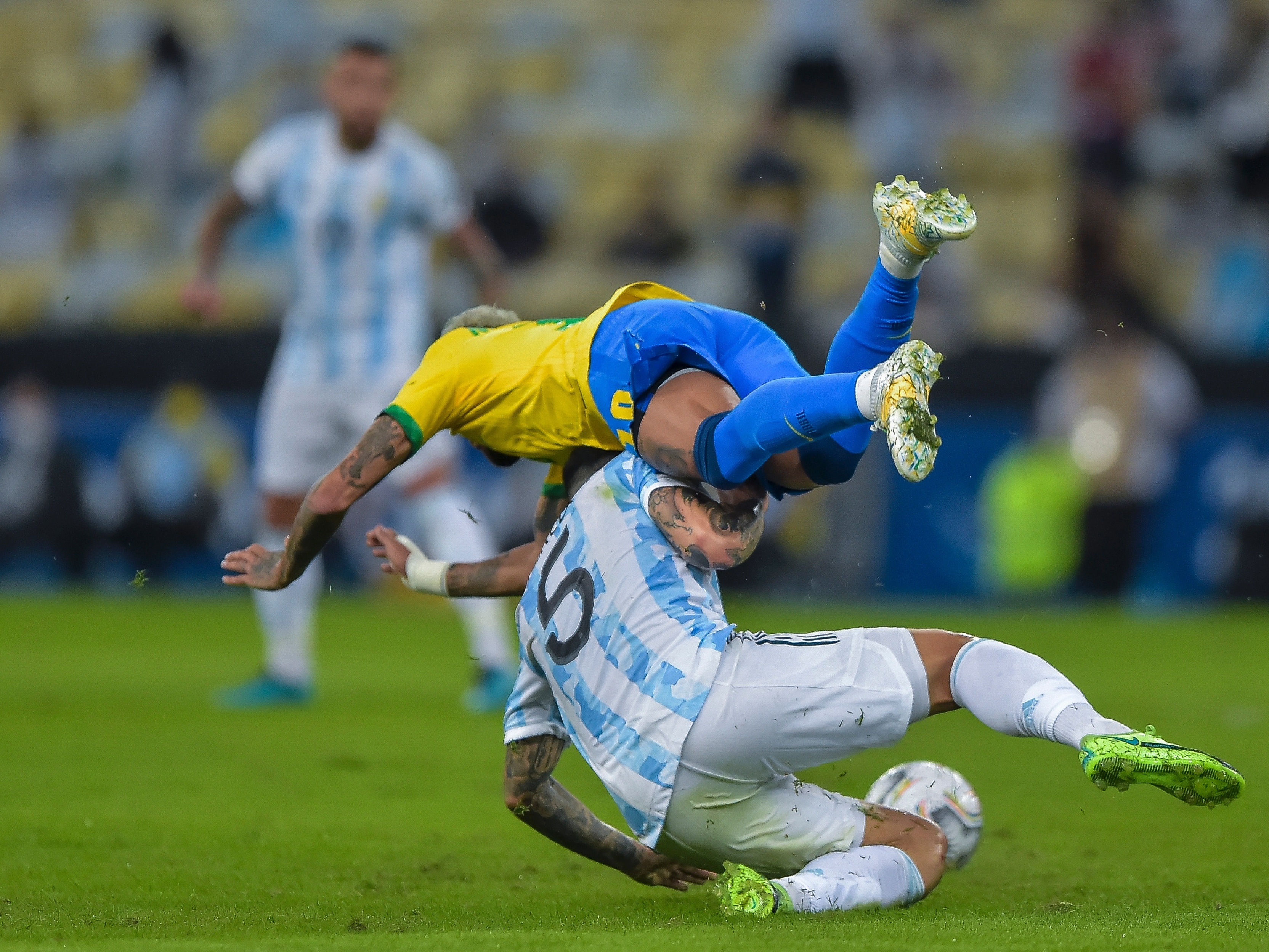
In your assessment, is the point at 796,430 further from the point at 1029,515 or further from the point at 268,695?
the point at 1029,515

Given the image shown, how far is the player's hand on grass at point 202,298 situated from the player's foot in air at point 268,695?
1.63m

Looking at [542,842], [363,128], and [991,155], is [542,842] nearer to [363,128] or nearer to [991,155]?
[363,128]

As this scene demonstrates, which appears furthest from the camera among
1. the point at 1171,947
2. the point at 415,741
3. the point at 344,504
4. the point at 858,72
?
the point at 858,72

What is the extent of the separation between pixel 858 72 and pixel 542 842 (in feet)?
36.7

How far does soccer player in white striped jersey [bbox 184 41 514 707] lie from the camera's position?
7.84 metres

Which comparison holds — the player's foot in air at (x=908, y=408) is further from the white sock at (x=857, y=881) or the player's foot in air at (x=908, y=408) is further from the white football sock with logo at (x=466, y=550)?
the white football sock with logo at (x=466, y=550)

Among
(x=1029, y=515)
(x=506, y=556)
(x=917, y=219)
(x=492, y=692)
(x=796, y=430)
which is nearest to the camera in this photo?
(x=796, y=430)

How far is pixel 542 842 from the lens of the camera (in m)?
5.16

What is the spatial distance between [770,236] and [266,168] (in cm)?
563

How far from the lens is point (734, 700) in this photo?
145 inches

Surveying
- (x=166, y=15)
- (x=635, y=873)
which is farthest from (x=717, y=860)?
(x=166, y=15)

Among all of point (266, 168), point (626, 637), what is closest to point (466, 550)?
point (266, 168)

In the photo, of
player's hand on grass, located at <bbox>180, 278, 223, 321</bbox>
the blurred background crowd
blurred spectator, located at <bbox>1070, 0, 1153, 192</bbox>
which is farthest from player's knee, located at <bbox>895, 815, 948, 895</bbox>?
blurred spectator, located at <bbox>1070, 0, 1153, 192</bbox>

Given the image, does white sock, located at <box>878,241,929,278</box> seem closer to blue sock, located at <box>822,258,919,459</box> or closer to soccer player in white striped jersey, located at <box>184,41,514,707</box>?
blue sock, located at <box>822,258,919,459</box>
